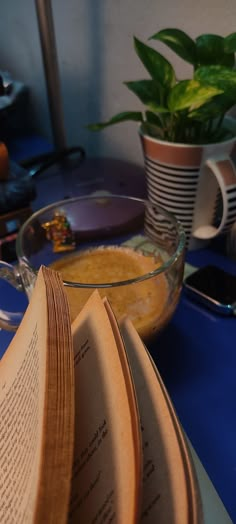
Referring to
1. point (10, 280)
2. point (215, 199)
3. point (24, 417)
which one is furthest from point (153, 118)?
point (24, 417)

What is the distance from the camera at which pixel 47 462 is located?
6.7 inches

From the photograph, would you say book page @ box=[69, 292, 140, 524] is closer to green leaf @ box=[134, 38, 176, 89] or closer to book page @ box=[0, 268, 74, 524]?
book page @ box=[0, 268, 74, 524]

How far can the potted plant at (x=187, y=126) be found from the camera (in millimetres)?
441

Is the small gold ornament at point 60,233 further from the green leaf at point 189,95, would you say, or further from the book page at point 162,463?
the book page at point 162,463

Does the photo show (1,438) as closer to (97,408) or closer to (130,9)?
(97,408)

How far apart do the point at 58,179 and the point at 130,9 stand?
27cm

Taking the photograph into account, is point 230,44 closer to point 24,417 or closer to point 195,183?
point 195,183

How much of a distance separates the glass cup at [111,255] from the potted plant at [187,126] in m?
0.04

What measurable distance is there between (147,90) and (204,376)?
31 cm

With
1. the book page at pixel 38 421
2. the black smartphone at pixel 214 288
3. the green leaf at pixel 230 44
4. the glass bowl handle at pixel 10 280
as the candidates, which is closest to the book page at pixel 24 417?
the book page at pixel 38 421

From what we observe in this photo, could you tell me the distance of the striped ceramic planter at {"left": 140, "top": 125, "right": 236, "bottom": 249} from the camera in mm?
468

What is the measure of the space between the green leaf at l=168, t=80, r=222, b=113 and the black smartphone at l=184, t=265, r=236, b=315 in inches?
6.8

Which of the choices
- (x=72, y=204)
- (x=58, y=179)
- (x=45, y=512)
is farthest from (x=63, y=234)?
(x=45, y=512)

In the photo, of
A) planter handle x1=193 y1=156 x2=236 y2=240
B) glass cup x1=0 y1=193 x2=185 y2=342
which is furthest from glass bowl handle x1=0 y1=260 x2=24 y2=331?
planter handle x1=193 y1=156 x2=236 y2=240
